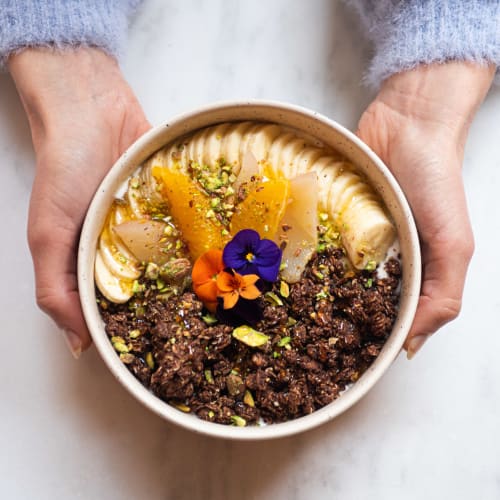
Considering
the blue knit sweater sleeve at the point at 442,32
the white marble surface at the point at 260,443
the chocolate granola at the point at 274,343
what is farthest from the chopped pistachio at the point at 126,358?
the blue knit sweater sleeve at the point at 442,32

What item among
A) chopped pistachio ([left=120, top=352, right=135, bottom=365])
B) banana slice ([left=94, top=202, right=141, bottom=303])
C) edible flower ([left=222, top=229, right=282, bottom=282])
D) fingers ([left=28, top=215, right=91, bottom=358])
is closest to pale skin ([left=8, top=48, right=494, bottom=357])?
fingers ([left=28, top=215, right=91, bottom=358])

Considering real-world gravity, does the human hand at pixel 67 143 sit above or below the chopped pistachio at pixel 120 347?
above

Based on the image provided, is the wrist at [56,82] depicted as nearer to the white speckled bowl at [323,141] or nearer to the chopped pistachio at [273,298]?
the white speckled bowl at [323,141]

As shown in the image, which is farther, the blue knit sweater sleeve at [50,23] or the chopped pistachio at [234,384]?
the blue knit sweater sleeve at [50,23]

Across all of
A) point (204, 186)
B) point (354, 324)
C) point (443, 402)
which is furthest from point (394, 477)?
point (204, 186)

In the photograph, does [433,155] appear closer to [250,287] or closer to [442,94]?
[442,94]
